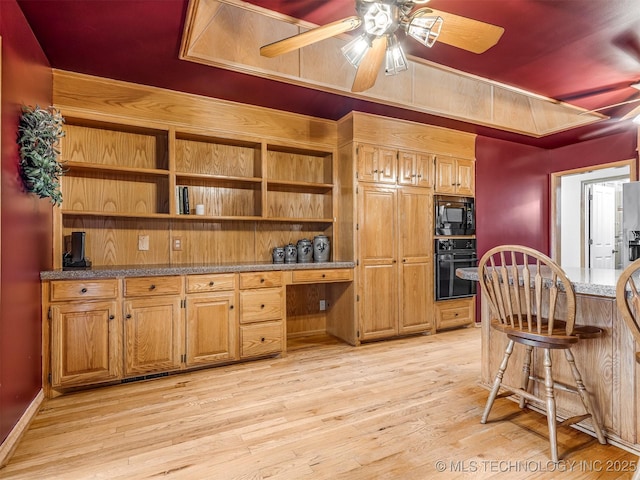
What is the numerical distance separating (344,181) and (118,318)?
246 cm

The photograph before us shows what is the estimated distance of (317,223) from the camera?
4.06 m

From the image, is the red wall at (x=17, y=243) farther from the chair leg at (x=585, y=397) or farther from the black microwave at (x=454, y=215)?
the black microwave at (x=454, y=215)

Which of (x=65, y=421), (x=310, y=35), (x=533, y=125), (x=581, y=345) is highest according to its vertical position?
(x=533, y=125)

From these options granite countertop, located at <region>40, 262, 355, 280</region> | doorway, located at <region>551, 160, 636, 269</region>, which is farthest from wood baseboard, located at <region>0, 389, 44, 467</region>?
doorway, located at <region>551, 160, 636, 269</region>

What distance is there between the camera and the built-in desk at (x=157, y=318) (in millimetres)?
2486

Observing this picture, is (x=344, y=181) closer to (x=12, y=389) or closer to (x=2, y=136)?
(x=2, y=136)

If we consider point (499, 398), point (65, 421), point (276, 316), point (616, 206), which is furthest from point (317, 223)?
point (616, 206)

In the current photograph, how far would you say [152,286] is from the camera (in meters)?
2.74

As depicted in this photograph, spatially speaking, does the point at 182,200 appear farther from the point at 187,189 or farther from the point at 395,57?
the point at 395,57

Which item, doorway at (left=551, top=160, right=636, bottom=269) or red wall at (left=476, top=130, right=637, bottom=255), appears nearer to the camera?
red wall at (left=476, top=130, right=637, bottom=255)

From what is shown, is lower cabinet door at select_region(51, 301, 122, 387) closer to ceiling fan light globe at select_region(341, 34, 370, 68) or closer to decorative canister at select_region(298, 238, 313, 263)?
decorative canister at select_region(298, 238, 313, 263)

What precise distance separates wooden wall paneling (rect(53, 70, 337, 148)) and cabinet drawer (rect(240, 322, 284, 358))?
1830 mm

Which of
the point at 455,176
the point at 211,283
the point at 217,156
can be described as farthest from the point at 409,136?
the point at 211,283

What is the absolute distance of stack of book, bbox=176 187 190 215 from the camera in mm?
3203
